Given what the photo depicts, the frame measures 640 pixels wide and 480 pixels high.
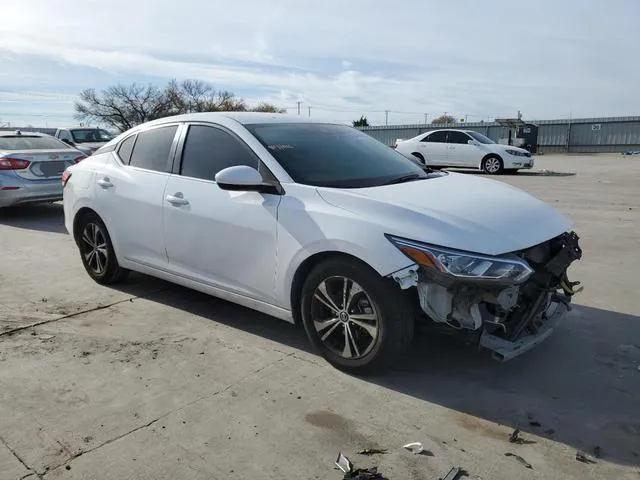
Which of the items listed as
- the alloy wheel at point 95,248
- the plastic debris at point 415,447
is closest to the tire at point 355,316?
the plastic debris at point 415,447

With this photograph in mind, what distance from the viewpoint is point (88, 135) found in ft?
58.6

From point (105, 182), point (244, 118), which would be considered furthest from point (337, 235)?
point (105, 182)

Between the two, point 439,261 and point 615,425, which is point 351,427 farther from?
point 615,425

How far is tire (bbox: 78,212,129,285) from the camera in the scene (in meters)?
5.46

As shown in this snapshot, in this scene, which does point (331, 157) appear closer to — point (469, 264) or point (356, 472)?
point (469, 264)

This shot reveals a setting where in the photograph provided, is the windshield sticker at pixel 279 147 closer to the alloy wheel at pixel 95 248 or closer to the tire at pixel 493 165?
the alloy wheel at pixel 95 248

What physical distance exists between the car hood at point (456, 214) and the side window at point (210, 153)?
82 centimetres

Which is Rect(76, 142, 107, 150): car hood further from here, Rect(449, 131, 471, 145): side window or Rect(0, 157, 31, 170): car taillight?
Rect(449, 131, 471, 145): side window

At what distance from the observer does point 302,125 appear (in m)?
4.75

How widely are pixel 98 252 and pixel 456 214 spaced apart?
3.73 m

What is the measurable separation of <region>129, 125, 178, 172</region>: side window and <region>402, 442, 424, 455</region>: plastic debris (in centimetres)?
307

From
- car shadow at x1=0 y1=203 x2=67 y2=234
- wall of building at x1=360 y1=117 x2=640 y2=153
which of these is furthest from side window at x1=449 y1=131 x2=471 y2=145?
wall of building at x1=360 y1=117 x2=640 y2=153

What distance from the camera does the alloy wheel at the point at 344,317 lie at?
11.5ft

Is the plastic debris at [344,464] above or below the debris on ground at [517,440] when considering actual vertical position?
below
